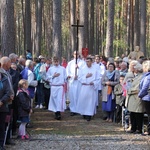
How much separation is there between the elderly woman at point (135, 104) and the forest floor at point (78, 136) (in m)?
0.31

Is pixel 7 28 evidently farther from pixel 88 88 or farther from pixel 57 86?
pixel 88 88

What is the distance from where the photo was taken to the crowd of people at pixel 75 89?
28.2 ft

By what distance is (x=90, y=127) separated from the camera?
10773mm

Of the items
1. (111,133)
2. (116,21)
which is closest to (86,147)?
(111,133)

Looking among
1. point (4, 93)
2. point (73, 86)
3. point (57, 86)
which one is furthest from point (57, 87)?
point (4, 93)

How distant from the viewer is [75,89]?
13047mm

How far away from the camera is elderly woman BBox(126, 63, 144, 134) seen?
30.6 ft

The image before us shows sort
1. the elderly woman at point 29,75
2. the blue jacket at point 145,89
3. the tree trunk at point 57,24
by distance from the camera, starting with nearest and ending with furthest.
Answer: the blue jacket at point 145,89
the elderly woman at point 29,75
the tree trunk at point 57,24

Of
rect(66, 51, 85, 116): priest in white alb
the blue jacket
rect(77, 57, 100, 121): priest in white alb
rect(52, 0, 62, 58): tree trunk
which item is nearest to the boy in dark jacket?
the blue jacket

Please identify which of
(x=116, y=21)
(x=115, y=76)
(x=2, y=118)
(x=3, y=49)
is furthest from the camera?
(x=116, y=21)

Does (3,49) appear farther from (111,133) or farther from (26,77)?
(111,133)

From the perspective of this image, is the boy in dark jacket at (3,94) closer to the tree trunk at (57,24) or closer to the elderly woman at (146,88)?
the elderly woman at (146,88)

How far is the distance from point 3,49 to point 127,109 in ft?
16.6

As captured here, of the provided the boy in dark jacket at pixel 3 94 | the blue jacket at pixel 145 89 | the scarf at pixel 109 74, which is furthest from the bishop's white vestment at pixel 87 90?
the boy in dark jacket at pixel 3 94
